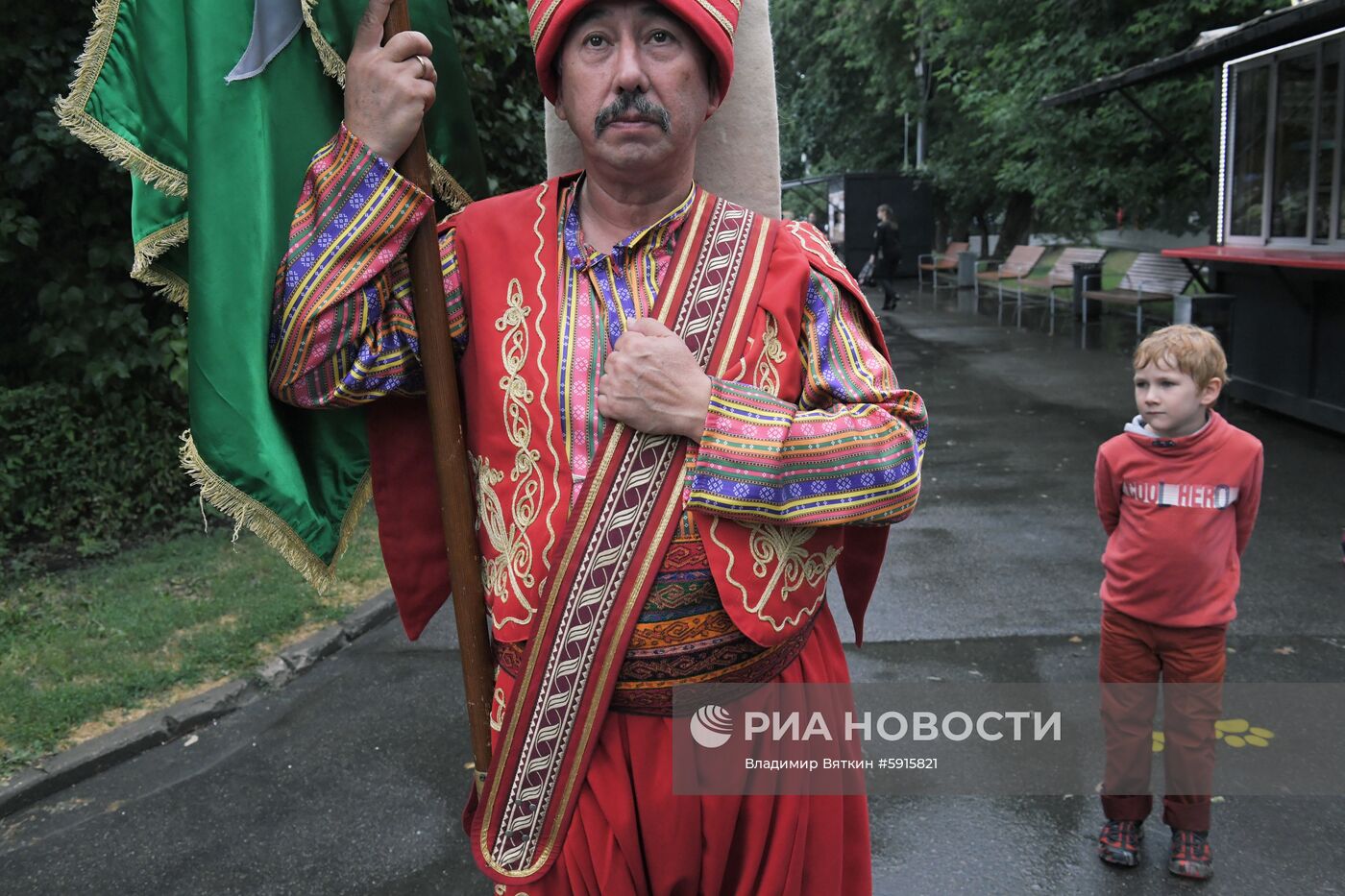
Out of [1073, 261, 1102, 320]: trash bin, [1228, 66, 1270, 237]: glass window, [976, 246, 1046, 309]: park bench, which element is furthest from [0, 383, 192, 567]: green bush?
[976, 246, 1046, 309]: park bench

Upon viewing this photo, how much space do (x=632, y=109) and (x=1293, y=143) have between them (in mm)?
10227

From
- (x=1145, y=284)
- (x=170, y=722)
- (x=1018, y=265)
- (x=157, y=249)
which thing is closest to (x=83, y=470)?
(x=170, y=722)

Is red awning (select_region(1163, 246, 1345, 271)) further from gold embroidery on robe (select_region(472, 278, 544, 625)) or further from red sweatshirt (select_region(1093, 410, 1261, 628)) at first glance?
gold embroidery on robe (select_region(472, 278, 544, 625))

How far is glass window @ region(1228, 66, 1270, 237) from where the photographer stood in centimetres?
1060

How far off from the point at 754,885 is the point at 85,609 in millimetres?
4691

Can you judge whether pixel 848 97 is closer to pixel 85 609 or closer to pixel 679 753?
pixel 85 609

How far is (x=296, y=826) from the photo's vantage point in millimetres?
3816

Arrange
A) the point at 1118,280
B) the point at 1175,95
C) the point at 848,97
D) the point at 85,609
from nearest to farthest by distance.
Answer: the point at 85,609
the point at 1175,95
the point at 1118,280
the point at 848,97

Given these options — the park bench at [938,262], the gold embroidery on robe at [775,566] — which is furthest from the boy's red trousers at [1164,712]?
the park bench at [938,262]

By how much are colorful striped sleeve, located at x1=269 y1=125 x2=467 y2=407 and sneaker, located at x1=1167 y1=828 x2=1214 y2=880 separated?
2.79m

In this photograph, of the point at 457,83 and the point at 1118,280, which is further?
the point at 1118,280

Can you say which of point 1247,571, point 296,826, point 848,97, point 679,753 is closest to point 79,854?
point 296,826

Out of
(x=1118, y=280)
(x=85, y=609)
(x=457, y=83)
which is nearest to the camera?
(x=457, y=83)

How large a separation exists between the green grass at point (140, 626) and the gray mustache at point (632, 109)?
3611mm
